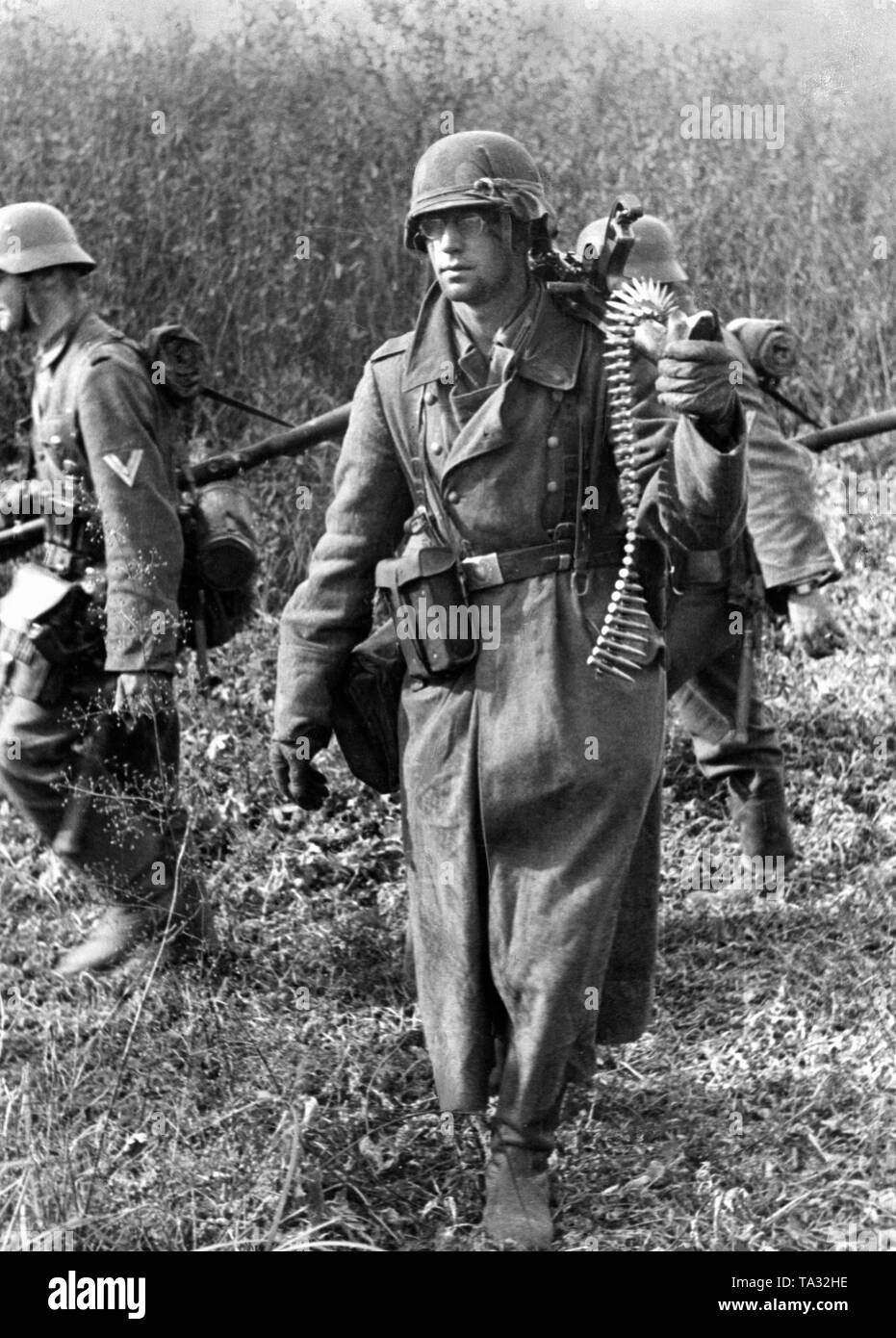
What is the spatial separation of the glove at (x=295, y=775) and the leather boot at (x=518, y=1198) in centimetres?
101

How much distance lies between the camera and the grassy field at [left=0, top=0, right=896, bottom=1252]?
5039mm

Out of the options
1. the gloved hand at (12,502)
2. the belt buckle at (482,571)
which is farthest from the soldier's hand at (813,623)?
the gloved hand at (12,502)

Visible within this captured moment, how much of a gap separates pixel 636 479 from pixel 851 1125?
6.55ft

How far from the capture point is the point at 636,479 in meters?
4.64

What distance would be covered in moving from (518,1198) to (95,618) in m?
2.67

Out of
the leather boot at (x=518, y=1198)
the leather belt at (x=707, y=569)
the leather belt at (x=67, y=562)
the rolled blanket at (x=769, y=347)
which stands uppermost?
the rolled blanket at (x=769, y=347)

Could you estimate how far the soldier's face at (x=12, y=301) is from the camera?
22.3 ft

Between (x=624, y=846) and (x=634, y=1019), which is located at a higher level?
(x=624, y=846)

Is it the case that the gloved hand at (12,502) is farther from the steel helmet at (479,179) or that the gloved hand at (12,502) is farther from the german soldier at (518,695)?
the steel helmet at (479,179)

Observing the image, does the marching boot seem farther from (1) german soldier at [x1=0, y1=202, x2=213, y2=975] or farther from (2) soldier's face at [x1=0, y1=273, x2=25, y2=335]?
(2) soldier's face at [x1=0, y1=273, x2=25, y2=335]

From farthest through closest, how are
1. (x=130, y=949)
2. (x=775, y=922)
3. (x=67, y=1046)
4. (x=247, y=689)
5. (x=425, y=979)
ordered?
1. (x=247, y=689)
2. (x=775, y=922)
3. (x=130, y=949)
4. (x=67, y=1046)
5. (x=425, y=979)

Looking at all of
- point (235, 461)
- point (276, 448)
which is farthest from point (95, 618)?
point (276, 448)
